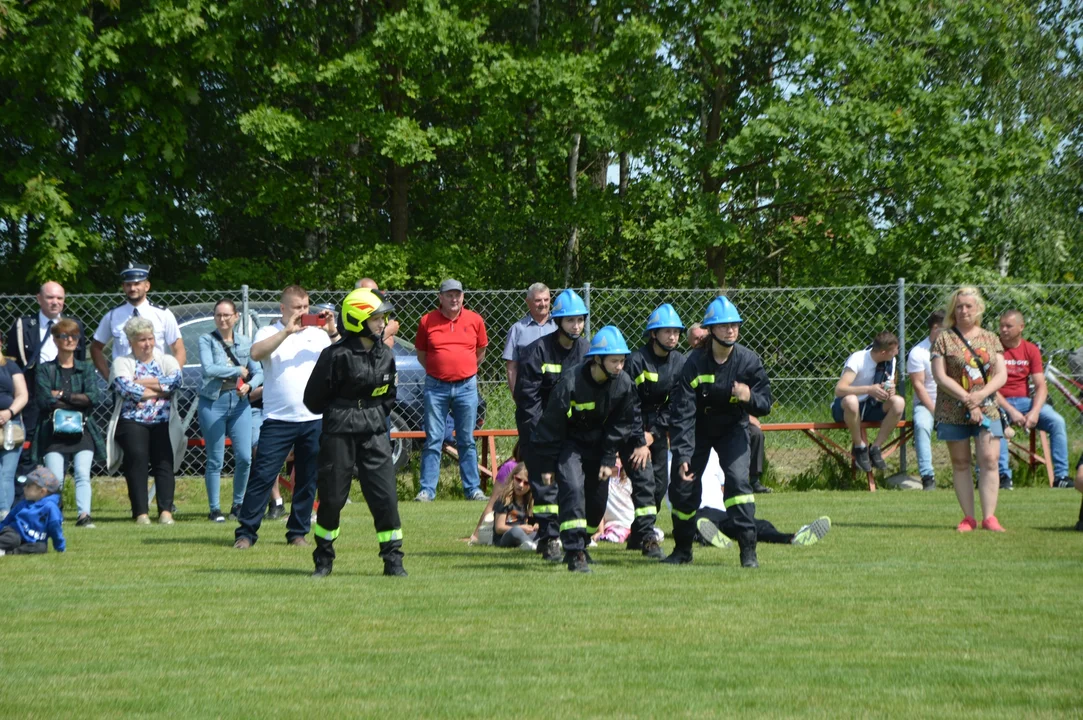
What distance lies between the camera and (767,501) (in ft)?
47.3

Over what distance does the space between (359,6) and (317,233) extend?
14.9ft

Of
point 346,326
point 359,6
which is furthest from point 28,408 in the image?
point 359,6

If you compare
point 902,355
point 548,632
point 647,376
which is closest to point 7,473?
point 647,376

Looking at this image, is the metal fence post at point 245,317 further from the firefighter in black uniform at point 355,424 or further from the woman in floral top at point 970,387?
the woman in floral top at point 970,387

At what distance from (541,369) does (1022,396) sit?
700 cm

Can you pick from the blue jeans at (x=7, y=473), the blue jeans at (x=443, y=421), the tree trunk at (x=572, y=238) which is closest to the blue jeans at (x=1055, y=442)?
the blue jeans at (x=443, y=421)

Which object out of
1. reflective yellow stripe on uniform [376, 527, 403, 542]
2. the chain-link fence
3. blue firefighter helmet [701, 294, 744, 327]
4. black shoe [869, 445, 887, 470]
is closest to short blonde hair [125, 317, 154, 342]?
the chain-link fence

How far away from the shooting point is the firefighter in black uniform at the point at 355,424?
9.20 metres

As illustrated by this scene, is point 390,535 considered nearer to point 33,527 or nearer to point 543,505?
point 543,505

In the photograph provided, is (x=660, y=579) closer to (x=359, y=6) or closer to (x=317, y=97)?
(x=317, y=97)

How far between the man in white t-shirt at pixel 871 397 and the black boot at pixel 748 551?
643 centimetres

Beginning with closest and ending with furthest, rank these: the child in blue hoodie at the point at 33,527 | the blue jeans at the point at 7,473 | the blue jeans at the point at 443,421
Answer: the child in blue hoodie at the point at 33,527, the blue jeans at the point at 7,473, the blue jeans at the point at 443,421

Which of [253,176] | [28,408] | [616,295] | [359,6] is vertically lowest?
[28,408]

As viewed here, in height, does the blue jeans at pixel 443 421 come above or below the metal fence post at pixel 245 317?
below
